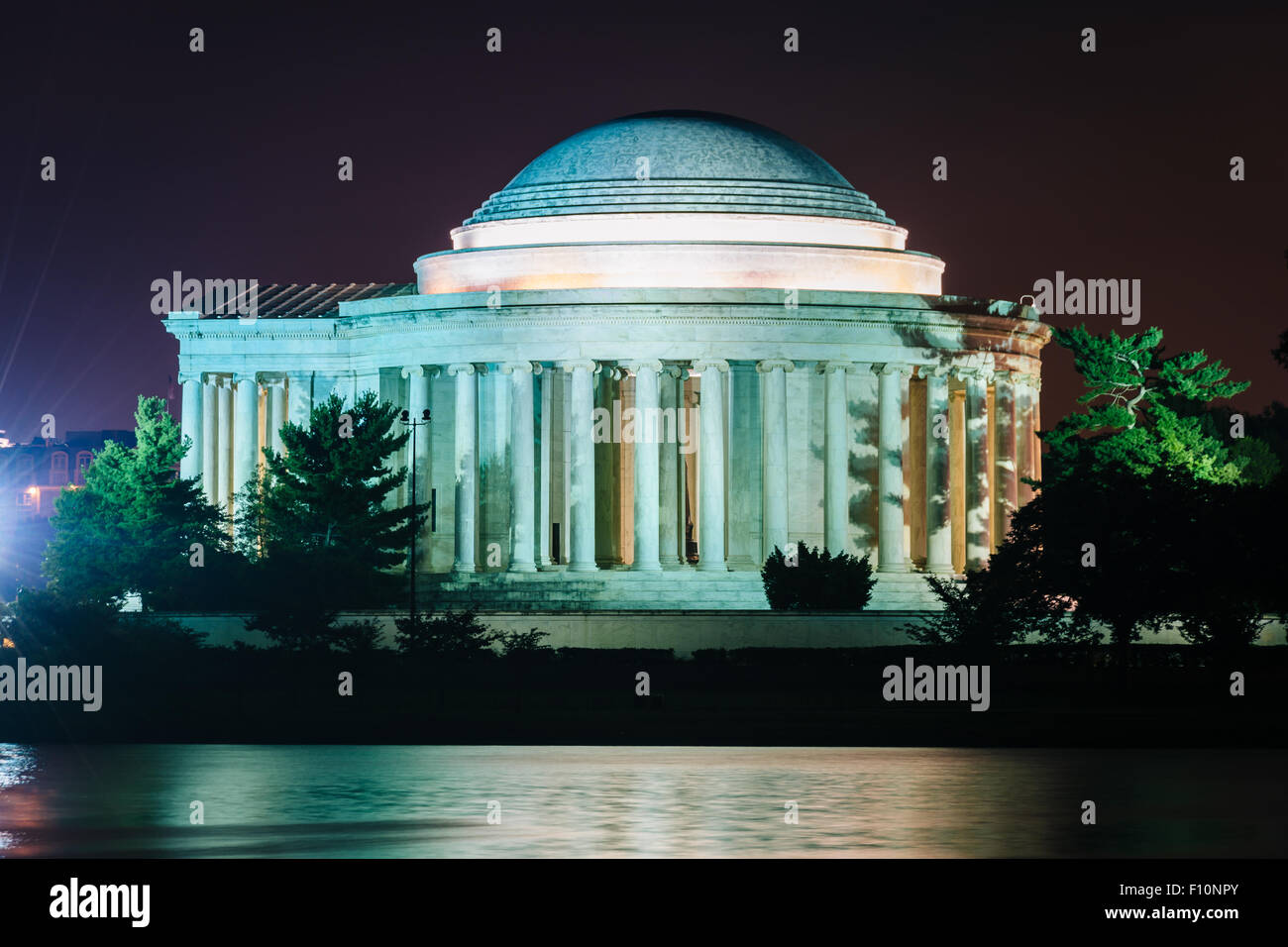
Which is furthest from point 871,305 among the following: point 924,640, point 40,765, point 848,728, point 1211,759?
point 40,765

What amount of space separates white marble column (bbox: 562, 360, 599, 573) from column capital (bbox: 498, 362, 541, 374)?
1.55m

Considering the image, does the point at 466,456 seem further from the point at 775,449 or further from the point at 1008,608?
the point at 1008,608

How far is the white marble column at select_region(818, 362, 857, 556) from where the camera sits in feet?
337

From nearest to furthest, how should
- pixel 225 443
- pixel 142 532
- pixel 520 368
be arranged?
pixel 142 532
pixel 520 368
pixel 225 443

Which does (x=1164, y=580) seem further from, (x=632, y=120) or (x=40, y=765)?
(x=632, y=120)

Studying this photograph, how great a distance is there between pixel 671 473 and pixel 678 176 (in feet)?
45.9

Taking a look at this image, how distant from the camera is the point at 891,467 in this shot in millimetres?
103562

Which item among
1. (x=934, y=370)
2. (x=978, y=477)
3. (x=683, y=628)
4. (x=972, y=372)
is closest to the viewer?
(x=683, y=628)

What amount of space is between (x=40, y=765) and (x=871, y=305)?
5868 cm

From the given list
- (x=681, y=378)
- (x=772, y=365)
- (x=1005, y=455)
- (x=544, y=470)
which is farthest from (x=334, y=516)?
(x=1005, y=455)

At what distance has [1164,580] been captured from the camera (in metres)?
72.7

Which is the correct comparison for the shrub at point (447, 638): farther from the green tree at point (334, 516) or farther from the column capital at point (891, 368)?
the column capital at point (891, 368)

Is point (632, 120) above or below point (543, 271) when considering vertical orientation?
above

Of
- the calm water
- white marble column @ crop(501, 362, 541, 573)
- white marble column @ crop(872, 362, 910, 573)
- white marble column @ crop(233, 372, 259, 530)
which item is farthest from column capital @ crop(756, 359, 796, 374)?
the calm water
